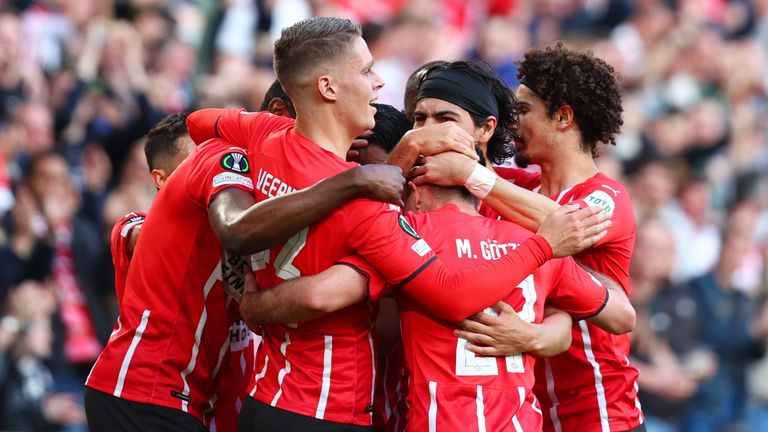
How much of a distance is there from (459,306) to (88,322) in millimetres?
5879

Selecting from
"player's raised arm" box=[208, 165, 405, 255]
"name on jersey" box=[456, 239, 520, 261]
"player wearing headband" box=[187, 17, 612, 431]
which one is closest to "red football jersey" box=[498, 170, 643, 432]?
"player wearing headband" box=[187, 17, 612, 431]

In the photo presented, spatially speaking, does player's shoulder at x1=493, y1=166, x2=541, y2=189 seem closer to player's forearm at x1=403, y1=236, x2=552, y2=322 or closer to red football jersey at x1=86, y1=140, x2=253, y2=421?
player's forearm at x1=403, y1=236, x2=552, y2=322

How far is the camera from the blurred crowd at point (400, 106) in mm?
9359

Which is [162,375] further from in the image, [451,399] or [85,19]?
[85,19]

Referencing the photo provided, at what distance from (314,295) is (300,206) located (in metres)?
0.36

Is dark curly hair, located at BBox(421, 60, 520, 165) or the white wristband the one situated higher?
dark curly hair, located at BBox(421, 60, 520, 165)

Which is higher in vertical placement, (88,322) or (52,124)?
(52,124)

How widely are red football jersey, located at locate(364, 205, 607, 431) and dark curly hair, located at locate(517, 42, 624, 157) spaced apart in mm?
1075

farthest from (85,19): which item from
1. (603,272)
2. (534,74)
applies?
(603,272)

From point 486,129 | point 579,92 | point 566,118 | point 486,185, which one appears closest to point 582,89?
point 579,92

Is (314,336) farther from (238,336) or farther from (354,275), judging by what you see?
(238,336)

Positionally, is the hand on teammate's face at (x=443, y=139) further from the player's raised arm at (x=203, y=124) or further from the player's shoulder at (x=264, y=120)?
the player's raised arm at (x=203, y=124)

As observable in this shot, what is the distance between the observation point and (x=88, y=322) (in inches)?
375

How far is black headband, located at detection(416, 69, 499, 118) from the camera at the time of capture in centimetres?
498
